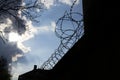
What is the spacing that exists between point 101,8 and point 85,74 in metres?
1.30

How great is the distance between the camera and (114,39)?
3.67 metres

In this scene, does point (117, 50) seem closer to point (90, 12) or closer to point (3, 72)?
point (90, 12)

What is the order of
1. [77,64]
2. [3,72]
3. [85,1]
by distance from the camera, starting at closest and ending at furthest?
[77,64] < [85,1] < [3,72]

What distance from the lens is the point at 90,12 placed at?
5324 mm

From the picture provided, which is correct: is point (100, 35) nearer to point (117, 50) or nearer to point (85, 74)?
point (117, 50)

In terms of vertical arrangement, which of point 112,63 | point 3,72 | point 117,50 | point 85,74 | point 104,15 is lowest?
point 3,72

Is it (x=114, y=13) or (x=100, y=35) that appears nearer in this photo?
(x=114, y=13)

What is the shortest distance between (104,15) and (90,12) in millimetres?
1456

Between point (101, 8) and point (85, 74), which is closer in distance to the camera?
point (101, 8)

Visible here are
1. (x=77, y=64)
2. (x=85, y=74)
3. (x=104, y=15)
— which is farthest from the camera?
(x=77, y=64)

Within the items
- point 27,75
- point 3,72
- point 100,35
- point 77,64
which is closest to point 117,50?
point 100,35

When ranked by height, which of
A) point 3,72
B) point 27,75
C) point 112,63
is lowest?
point 3,72

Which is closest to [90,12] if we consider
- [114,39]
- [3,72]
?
[114,39]

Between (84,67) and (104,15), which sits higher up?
(104,15)
